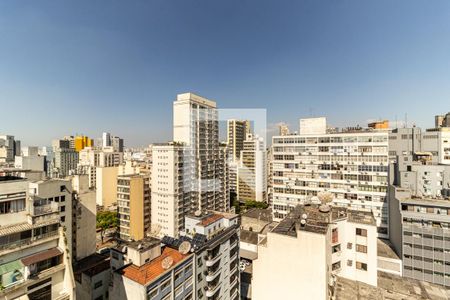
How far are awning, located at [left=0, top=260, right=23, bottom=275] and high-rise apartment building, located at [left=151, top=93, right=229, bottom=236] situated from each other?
1158 inches

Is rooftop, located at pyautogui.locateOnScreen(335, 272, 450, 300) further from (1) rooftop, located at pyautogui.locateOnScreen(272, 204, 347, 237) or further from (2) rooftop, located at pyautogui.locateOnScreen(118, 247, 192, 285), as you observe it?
(2) rooftop, located at pyautogui.locateOnScreen(118, 247, 192, 285)

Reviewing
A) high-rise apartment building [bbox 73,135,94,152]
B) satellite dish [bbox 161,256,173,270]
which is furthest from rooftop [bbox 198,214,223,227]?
high-rise apartment building [bbox 73,135,94,152]

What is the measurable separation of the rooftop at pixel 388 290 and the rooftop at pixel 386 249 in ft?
19.0

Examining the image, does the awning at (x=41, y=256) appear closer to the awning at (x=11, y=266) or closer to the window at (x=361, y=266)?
the awning at (x=11, y=266)

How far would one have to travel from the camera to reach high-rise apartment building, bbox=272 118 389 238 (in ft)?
96.3

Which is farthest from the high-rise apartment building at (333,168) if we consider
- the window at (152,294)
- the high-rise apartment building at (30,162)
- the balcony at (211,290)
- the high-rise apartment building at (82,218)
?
the high-rise apartment building at (30,162)

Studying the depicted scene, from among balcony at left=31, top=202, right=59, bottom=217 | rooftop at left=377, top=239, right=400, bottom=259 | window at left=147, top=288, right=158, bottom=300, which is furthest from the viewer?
rooftop at left=377, top=239, right=400, bottom=259

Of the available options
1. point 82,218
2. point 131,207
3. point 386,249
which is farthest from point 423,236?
point 131,207

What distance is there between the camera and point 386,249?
26.0 metres

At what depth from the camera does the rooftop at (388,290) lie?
48.8 ft

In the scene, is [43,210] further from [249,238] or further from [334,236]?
[249,238]

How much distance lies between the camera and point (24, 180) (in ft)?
25.7

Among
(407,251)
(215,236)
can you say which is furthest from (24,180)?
(407,251)

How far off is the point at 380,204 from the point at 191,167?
29616mm
